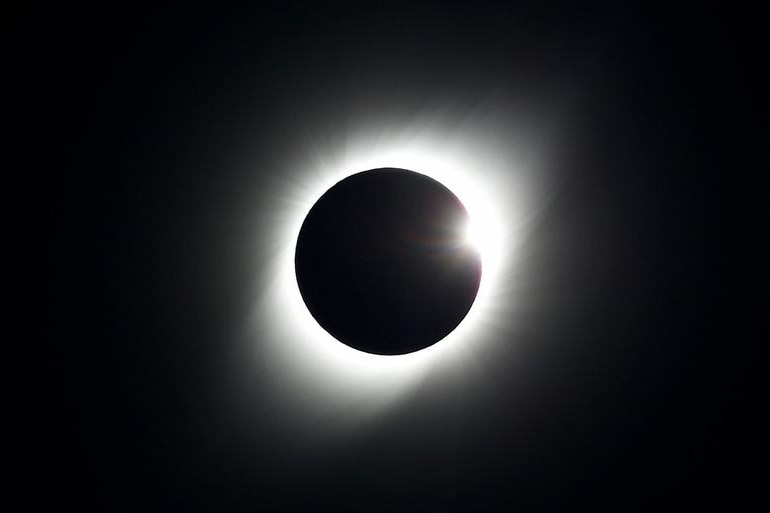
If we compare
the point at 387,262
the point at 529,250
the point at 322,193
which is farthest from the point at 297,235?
the point at 529,250

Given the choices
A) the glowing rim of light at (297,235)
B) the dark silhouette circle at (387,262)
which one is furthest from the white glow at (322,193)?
the dark silhouette circle at (387,262)

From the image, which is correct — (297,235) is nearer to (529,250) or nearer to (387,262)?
(387,262)

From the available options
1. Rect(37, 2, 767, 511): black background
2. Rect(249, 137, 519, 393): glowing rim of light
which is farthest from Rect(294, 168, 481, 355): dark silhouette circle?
Rect(37, 2, 767, 511): black background

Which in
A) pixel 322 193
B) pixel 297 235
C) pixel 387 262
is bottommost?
pixel 387 262

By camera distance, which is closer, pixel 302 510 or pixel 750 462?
pixel 302 510

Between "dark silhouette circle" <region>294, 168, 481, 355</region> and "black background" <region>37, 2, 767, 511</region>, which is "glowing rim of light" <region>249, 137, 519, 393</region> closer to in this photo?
"black background" <region>37, 2, 767, 511</region>

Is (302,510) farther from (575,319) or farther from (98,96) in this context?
(98,96)

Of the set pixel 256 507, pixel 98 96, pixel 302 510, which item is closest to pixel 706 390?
pixel 302 510
